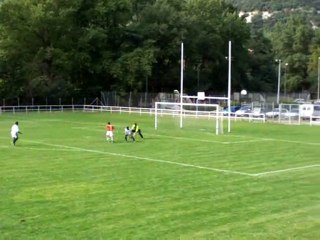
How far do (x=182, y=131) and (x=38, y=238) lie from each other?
30875 mm

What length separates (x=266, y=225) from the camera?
13633mm

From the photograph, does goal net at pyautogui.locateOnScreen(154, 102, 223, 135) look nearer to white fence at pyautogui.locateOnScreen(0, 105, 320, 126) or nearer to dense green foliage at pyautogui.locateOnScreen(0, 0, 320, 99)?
white fence at pyautogui.locateOnScreen(0, 105, 320, 126)

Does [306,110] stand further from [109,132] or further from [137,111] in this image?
[109,132]

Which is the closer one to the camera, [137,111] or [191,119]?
[191,119]

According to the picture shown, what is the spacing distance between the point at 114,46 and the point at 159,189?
7030cm

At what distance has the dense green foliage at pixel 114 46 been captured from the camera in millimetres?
78000

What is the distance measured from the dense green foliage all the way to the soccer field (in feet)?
152

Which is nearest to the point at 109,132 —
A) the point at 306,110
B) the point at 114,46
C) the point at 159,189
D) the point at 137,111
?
the point at 159,189

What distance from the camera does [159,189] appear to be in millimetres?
18172

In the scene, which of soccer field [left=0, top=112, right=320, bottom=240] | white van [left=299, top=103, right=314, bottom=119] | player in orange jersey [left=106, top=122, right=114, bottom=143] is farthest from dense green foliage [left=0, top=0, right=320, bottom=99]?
soccer field [left=0, top=112, right=320, bottom=240]

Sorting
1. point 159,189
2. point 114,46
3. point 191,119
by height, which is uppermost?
point 114,46

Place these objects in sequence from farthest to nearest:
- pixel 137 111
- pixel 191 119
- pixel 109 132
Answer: pixel 137 111 < pixel 191 119 < pixel 109 132

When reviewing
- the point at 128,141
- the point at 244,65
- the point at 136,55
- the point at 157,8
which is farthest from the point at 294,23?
the point at 128,141

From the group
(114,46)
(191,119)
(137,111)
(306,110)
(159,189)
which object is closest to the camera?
(159,189)
